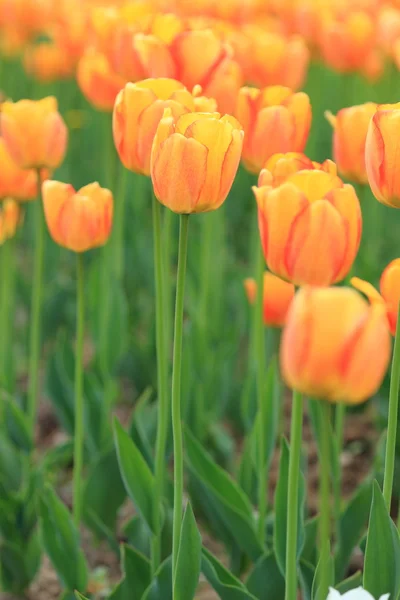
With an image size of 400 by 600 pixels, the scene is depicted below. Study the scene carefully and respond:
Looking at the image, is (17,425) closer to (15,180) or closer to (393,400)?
(15,180)

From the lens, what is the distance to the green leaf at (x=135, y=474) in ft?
5.04

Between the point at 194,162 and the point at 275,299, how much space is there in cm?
70

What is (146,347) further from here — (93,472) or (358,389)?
(358,389)

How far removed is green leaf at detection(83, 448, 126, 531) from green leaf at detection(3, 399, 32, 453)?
17cm

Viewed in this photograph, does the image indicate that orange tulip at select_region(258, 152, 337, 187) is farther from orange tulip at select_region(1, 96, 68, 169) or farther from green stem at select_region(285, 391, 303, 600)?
orange tulip at select_region(1, 96, 68, 169)

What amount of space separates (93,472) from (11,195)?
2.01ft

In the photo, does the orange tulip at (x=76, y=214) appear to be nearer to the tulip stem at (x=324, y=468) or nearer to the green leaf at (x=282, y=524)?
the green leaf at (x=282, y=524)

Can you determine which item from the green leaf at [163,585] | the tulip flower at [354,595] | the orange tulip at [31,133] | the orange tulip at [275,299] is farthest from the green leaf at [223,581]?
the orange tulip at [31,133]

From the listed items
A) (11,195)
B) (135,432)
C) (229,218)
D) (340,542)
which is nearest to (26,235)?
(229,218)

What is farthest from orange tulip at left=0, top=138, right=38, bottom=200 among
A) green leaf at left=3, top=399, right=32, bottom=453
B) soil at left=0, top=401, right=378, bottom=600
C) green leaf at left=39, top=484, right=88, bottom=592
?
soil at left=0, top=401, right=378, bottom=600

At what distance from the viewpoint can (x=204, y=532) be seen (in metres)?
2.21

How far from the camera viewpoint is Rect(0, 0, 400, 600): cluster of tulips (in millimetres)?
879

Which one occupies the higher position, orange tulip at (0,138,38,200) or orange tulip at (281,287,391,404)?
orange tulip at (281,287,391,404)

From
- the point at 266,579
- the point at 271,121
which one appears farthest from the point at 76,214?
the point at 266,579
